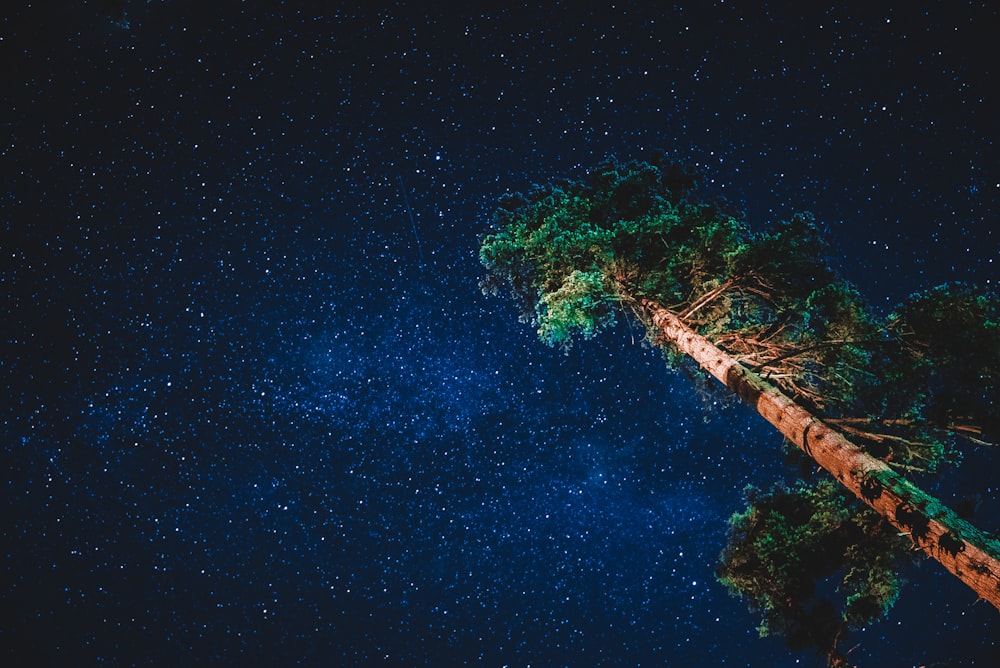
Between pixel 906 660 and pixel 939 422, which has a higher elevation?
pixel 939 422

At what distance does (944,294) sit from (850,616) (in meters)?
4.41

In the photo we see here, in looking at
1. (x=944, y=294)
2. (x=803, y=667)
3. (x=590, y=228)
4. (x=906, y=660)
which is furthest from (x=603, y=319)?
(x=906, y=660)

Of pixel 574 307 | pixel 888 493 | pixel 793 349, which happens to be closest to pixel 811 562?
pixel 793 349

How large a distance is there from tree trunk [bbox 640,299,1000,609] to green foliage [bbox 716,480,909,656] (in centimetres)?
257

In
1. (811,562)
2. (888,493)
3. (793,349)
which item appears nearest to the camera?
(888,493)

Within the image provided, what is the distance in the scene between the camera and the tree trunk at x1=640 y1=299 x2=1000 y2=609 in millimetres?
3037

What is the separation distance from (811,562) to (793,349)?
3.13 m

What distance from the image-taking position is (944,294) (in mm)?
4895

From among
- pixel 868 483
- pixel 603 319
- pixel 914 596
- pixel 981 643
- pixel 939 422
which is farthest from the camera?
pixel 981 643

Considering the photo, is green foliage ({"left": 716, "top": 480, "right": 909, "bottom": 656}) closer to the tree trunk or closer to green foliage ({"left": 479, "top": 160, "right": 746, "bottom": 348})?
the tree trunk

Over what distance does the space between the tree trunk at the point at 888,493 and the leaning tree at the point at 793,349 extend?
0.02m

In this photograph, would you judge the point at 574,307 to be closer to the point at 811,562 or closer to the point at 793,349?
the point at 793,349

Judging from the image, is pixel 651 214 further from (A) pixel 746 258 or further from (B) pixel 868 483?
(B) pixel 868 483

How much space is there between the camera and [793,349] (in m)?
5.85
